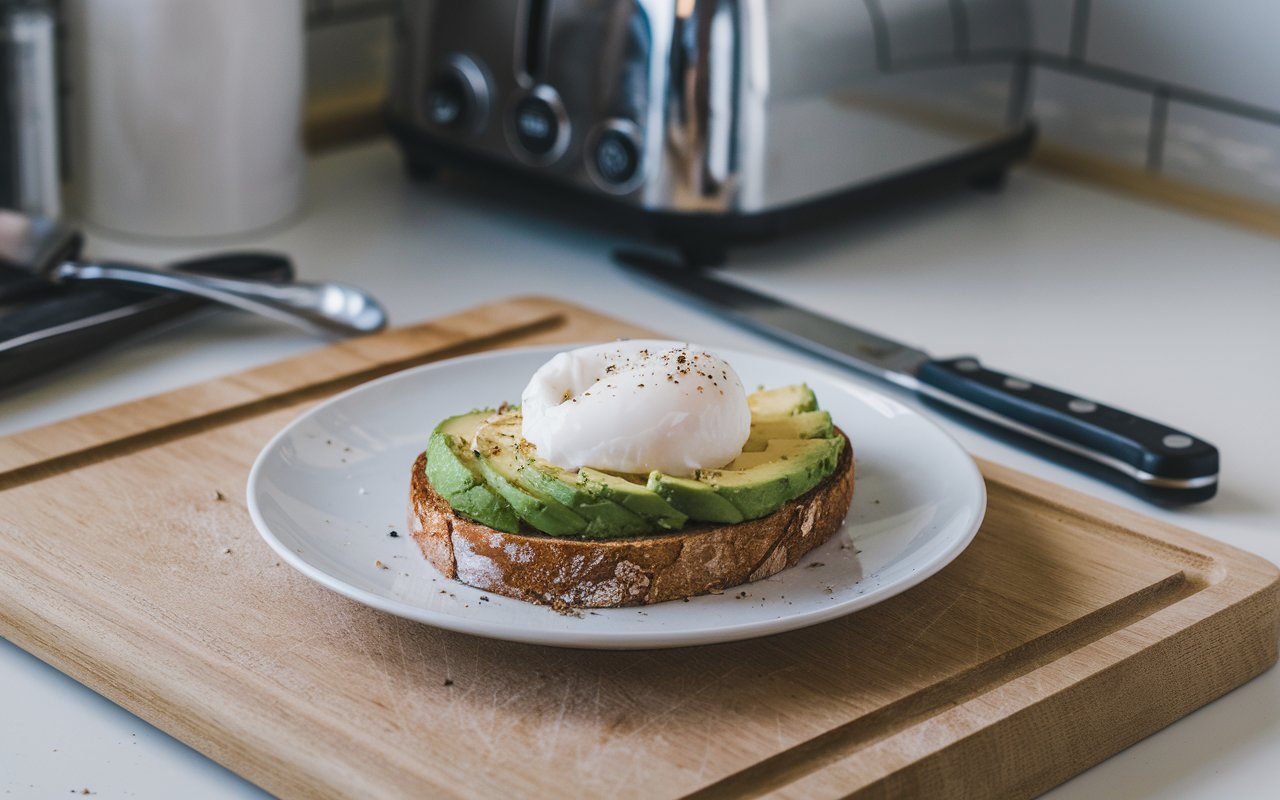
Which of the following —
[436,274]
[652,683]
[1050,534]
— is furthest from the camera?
[436,274]

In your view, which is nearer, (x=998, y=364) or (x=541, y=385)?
(x=541, y=385)

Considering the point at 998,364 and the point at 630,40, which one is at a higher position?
the point at 630,40

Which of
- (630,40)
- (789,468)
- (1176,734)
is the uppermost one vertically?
(630,40)

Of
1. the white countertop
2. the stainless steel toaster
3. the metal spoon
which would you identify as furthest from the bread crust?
the stainless steel toaster

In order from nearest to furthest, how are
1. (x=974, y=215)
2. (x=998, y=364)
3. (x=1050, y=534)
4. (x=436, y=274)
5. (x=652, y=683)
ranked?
(x=652, y=683) → (x=1050, y=534) → (x=998, y=364) → (x=436, y=274) → (x=974, y=215)

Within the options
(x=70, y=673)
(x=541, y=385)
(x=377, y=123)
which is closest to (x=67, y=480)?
(x=70, y=673)

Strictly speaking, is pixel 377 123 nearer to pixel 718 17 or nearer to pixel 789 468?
pixel 718 17

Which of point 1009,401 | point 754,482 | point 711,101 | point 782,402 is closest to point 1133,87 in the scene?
point 711,101

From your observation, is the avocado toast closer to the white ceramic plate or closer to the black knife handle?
the white ceramic plate
